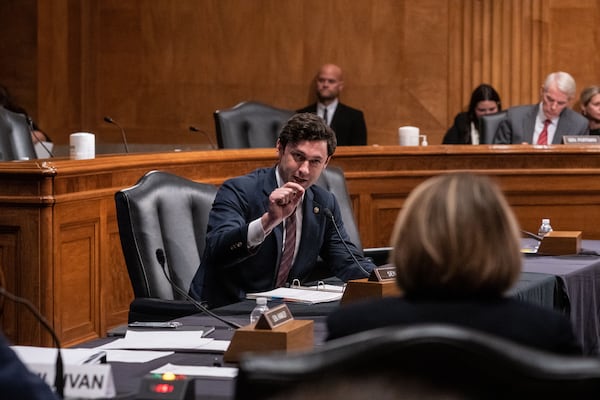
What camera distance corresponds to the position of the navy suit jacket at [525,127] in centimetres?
807

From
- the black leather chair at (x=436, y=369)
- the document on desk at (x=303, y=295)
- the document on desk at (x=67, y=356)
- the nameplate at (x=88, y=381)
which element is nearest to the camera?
the black leather chair at (x=436, y=369)

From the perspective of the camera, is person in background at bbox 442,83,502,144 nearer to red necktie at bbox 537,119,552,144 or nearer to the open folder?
red necktie at bbox 537,119,552,144

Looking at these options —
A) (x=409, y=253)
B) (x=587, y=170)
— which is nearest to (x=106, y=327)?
(x=587, y=170)

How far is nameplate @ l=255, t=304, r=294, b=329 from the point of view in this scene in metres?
2.84

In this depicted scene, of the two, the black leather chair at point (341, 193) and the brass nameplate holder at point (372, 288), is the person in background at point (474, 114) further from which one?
the brass nameplate holder at point (372, 288)

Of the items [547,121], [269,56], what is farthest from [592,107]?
[269,56]

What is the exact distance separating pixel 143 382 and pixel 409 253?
23.2 inches

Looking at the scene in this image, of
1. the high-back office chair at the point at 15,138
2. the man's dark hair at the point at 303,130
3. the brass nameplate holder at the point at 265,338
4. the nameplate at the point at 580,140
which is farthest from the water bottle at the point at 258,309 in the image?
the nameplate at the point at 580,140

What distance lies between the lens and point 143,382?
2.24 m

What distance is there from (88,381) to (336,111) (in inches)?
278

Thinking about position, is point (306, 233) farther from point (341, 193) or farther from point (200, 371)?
point (200, 371)

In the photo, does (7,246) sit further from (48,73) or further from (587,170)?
(48,73)

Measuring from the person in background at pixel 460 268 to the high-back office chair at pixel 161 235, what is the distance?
203 centimetres

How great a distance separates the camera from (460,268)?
1984 mm
